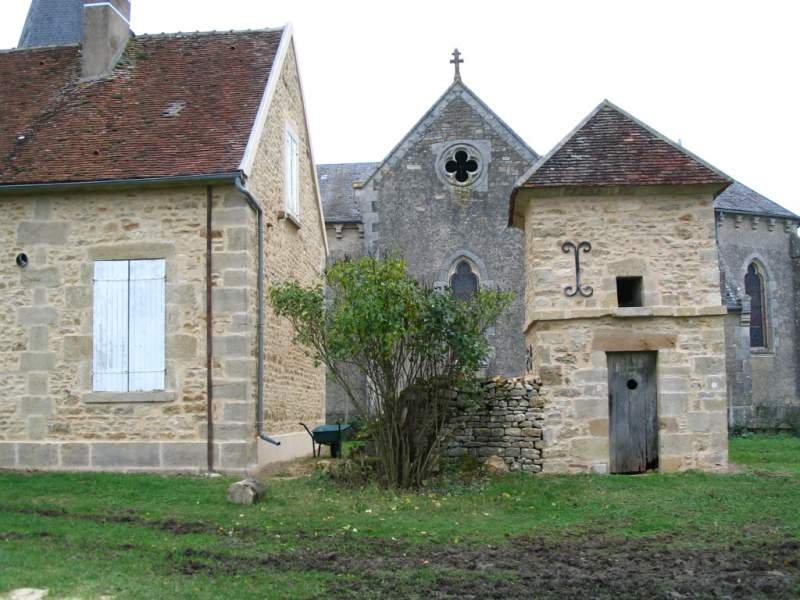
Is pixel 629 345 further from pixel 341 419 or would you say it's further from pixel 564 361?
pixel 341 419

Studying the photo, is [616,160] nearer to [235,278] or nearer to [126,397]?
[235,278]

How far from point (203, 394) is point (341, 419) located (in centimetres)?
1124

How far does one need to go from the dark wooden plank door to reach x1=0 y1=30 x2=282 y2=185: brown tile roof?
631 centimetres

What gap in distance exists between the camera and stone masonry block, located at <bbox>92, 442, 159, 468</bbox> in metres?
12.3

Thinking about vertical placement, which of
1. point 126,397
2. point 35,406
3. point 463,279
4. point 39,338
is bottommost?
point 35,406

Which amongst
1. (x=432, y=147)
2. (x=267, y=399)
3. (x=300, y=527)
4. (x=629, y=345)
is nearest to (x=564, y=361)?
Result: (x=629, y=345)

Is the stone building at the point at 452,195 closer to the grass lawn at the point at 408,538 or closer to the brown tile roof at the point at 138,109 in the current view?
the brown tile roof at the point at 138,109

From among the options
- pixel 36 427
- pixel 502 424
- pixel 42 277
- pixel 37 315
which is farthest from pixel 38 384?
pixel 502 424

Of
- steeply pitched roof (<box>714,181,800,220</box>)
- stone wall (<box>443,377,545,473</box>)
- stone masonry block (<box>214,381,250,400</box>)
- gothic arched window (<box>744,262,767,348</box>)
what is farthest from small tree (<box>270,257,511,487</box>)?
gothic arched window (<box>744,262,767,348</box>)

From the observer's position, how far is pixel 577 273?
1293 cm

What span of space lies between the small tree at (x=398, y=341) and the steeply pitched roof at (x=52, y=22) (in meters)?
15.9

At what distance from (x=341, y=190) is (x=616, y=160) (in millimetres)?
13713

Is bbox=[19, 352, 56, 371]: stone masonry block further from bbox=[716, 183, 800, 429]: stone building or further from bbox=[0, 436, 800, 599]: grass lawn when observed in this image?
bbox=[716, 183, 800, 429]: stone building

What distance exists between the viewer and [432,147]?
23094 mm
